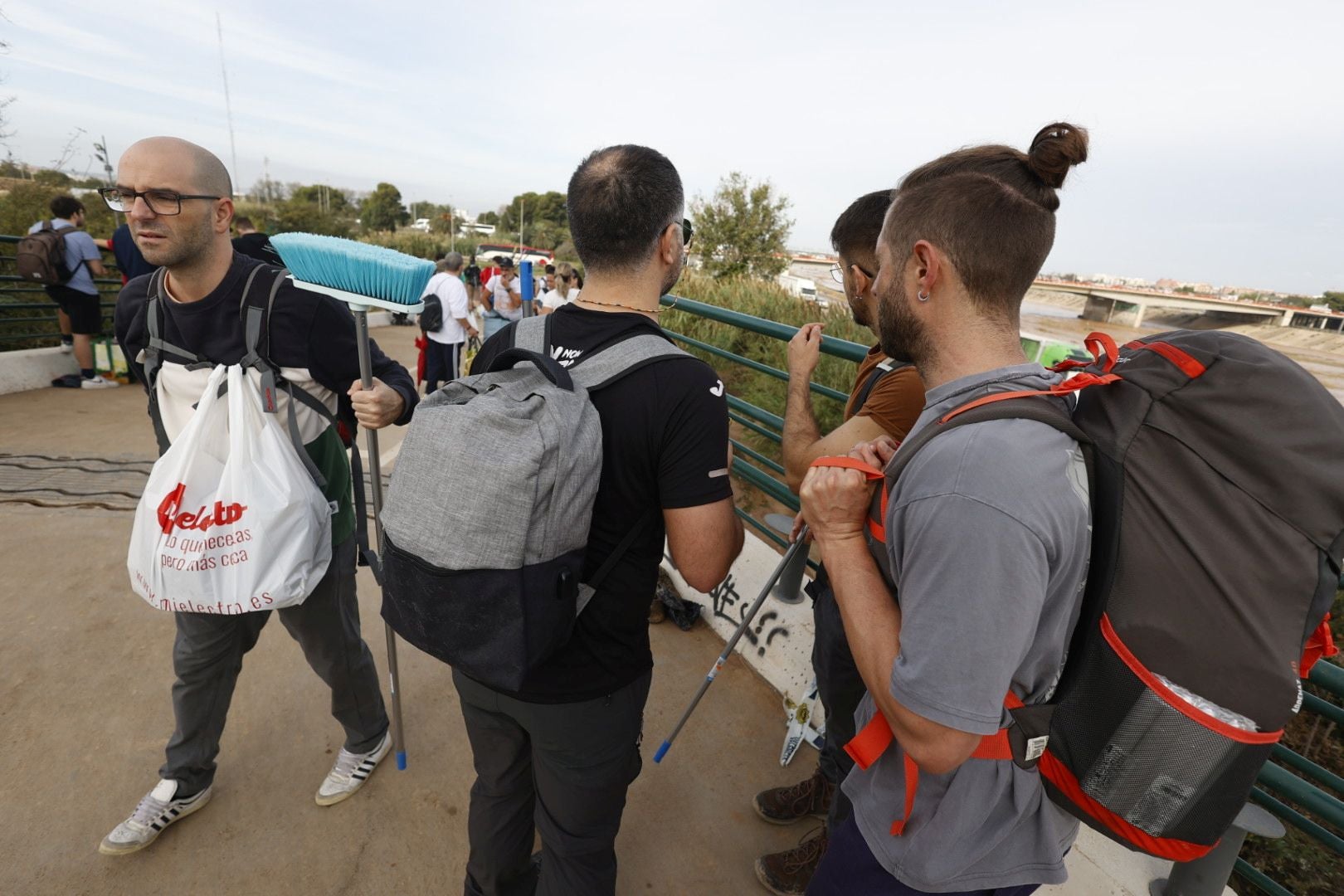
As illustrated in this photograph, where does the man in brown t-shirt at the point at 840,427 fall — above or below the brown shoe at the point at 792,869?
above

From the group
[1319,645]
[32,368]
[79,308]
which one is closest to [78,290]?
[79,308]

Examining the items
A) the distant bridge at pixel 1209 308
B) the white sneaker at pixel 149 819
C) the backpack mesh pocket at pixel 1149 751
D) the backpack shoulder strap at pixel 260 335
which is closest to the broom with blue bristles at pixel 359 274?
the backpack shoulder strap at pixel 260 335

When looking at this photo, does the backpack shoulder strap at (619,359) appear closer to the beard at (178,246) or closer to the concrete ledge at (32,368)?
the beard at (178,246)

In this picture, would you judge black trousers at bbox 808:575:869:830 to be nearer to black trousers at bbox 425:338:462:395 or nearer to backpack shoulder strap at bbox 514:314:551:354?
backpack shoulder strap at bbox 514:314:551:354

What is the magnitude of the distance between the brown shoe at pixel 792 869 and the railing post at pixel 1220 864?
1.02 metres

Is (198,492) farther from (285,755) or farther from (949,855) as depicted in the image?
(949,855)

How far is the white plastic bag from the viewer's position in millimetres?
1959

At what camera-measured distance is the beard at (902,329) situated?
1.23 metres

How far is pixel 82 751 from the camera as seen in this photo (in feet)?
8.56

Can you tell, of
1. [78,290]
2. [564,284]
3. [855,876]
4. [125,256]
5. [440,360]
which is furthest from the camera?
[564,284]

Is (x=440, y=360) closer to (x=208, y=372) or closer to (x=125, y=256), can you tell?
(x=125, y=256)

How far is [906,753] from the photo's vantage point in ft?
3.74

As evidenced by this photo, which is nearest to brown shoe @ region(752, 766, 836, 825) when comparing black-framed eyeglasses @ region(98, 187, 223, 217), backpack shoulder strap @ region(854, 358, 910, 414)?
backpack shoulder strap @ region(854, 358, 910, 414)

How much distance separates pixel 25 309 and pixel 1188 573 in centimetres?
1134
